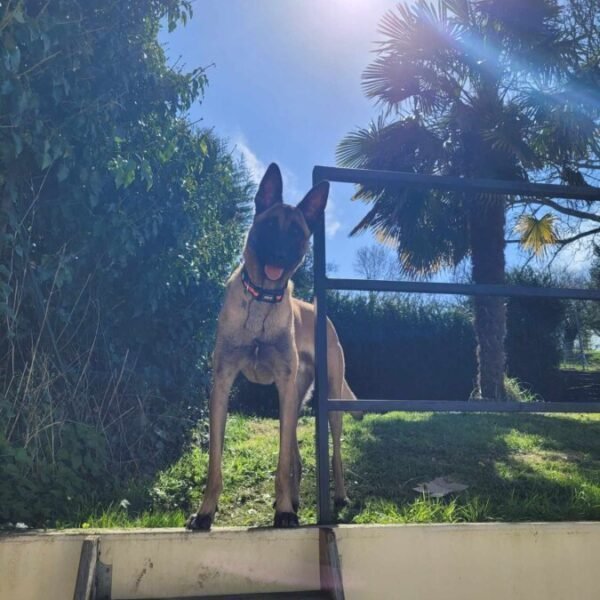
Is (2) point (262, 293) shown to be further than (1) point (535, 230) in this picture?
No

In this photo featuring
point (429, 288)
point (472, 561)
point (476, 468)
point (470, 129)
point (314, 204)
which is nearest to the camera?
point (472, 561)

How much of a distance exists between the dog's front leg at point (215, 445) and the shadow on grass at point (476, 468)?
0.80 m

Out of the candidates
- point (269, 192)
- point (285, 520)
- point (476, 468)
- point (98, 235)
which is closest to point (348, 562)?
point (285, 520)

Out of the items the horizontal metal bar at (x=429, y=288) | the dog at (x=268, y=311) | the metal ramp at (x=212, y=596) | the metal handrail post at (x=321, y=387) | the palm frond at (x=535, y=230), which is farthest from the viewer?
the palm frond at (x=535, y=230)

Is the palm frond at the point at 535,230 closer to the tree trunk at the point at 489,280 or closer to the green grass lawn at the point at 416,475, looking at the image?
the tree trunk at the point at 489,280

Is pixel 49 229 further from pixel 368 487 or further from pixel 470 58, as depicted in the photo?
pixel 470 58

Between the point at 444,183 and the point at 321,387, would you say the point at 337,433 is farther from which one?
the point at 444,183

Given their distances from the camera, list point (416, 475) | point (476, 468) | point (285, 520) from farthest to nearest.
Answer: point (476, 468) → point (416, 475) → point (285, 520)

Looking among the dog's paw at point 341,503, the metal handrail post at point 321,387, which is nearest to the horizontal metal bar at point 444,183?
the metal handrail post at point 321,387

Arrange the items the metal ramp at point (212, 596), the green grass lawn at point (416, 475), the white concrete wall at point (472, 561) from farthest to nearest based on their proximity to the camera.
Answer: the green grass lawn at point (416, 475) → the white concrete wall at point (472, 561) → the metal ramp at point (212, 596)

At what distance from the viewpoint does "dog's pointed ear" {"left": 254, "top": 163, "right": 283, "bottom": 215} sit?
311 cm

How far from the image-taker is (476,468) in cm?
446

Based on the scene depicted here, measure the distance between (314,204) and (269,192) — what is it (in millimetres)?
268

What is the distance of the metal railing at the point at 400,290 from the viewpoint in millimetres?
2740
